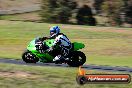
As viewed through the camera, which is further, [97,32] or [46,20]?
[46,20]

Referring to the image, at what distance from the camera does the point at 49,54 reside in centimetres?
2381

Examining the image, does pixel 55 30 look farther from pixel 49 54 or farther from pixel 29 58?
pixel 29 58

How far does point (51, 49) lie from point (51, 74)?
4.28 meters

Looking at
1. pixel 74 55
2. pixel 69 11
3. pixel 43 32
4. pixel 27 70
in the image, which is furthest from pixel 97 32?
pixel 27 70

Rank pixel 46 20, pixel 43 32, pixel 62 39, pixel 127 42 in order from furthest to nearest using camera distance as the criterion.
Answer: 1. pixel 46 20
2. pixel 43 32
3. pixel 127 42
4. pixel 62 39

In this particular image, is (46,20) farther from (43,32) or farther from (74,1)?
(43,32)

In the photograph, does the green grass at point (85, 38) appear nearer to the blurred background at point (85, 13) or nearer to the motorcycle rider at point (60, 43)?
the motorcycle rider at point (60, 43)

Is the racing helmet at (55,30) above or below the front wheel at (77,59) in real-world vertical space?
above

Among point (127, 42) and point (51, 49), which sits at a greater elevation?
point (51, 49)

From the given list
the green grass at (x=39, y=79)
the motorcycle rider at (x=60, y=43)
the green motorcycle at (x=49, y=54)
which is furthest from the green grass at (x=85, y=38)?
the green grass at (x=39, y=79)

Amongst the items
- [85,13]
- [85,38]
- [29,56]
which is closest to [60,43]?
[29,56]

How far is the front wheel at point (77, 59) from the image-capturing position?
928 inches

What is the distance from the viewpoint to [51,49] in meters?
23.5

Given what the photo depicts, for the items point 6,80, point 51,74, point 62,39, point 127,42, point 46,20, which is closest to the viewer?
point 6,80
